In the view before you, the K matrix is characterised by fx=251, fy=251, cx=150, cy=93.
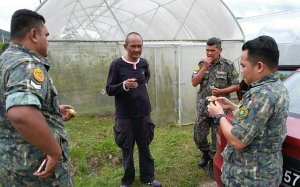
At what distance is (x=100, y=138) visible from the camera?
4898 millimetres

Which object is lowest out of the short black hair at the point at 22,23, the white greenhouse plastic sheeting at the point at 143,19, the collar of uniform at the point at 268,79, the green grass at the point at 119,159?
the green grass at the point at 119,159

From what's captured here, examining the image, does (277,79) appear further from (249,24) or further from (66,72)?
(249,24)

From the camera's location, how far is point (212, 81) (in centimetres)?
328

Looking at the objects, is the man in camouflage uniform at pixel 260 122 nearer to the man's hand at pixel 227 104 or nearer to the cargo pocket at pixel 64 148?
the man's hand at pixel 227 104

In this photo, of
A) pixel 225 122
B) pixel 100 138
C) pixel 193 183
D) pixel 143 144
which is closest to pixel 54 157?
Result: pixel 225 122

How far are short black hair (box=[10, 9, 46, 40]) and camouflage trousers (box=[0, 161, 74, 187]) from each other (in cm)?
85

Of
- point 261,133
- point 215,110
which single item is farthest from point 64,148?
point 261,133

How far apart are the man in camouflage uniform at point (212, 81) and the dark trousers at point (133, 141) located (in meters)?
0.74

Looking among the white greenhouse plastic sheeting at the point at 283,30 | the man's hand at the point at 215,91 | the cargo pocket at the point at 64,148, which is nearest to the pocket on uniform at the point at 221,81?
the man's hand at the point at 215,91

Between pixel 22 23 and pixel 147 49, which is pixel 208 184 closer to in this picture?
pixel 22 23

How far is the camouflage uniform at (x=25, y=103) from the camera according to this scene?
135 cm

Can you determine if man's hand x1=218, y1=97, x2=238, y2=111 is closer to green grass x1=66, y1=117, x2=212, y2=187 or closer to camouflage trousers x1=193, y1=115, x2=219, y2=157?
camouflage trousers x1=193, y1=115, x2=219, y2=157

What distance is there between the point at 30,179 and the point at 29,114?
1.72 feet

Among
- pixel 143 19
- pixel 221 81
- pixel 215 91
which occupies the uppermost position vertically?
pixel 143 19
